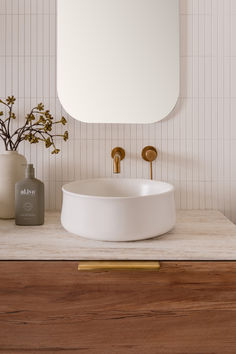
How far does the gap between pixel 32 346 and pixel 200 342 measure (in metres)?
0.47

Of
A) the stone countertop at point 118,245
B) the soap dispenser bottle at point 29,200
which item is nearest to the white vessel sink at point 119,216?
the stone countertop at point 118,245

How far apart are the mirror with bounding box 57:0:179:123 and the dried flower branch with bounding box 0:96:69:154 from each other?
112 mm

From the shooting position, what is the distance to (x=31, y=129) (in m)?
1.27

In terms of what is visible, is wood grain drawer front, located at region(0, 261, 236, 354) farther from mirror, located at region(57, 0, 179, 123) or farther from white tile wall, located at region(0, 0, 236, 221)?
mirror, located at region(57, 0, 179, 123)

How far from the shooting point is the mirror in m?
1.33

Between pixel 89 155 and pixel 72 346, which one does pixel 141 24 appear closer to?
pixel 89 155

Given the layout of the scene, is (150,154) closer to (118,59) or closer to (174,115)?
(174,115)

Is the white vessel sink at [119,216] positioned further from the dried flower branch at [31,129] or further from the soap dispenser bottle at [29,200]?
the dried flower branch at [31,129]

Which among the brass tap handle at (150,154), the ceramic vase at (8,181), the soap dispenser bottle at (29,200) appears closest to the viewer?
the soap dispenser bottle at (29,200)

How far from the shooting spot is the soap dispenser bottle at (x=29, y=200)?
3.59 feet

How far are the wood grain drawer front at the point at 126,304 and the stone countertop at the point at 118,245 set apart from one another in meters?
0.03

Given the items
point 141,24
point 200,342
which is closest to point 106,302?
point 200,342

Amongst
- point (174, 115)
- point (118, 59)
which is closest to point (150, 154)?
point (174, 115)

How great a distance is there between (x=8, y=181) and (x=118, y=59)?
0.67 m
